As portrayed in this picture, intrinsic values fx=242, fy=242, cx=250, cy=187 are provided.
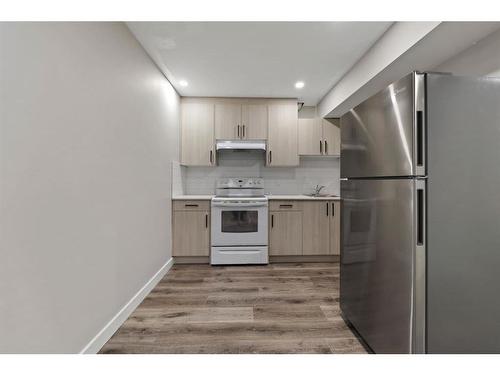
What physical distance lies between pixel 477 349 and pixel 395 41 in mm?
2074

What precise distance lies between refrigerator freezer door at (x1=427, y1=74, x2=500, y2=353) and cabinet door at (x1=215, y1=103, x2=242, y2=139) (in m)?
2.68

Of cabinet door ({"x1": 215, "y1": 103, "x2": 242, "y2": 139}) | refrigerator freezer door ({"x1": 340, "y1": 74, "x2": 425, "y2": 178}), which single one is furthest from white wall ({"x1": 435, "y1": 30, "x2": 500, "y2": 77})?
cabinet door ({"x1": 215, "y1": 103, "x2": 242, "y2": 139})

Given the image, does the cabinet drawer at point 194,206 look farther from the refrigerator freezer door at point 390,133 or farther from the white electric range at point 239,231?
the refrigerator freezer door at point 390,133

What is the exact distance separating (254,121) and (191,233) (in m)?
1.84

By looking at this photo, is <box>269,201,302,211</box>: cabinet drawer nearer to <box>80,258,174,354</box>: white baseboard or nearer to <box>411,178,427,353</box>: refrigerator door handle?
<box>80,258,174,354</box>: white baseboard

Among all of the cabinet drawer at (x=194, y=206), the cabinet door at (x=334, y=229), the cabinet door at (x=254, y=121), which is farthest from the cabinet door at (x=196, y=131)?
the cabinet door at (x=334, y=229)

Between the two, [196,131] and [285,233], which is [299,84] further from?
[285,233]

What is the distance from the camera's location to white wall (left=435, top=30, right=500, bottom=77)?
165cm

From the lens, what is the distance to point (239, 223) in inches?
128

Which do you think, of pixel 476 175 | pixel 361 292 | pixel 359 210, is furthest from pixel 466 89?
pixel 361 292

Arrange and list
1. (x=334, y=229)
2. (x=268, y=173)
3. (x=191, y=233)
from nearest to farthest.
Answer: (x=191, y=233) → (x=334, y=229) → (x=268, y=173)

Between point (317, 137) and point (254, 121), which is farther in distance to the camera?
point (317, 137)

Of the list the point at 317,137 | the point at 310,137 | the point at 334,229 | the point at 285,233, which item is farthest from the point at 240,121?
the point at 334,229

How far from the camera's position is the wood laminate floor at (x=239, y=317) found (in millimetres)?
1607
